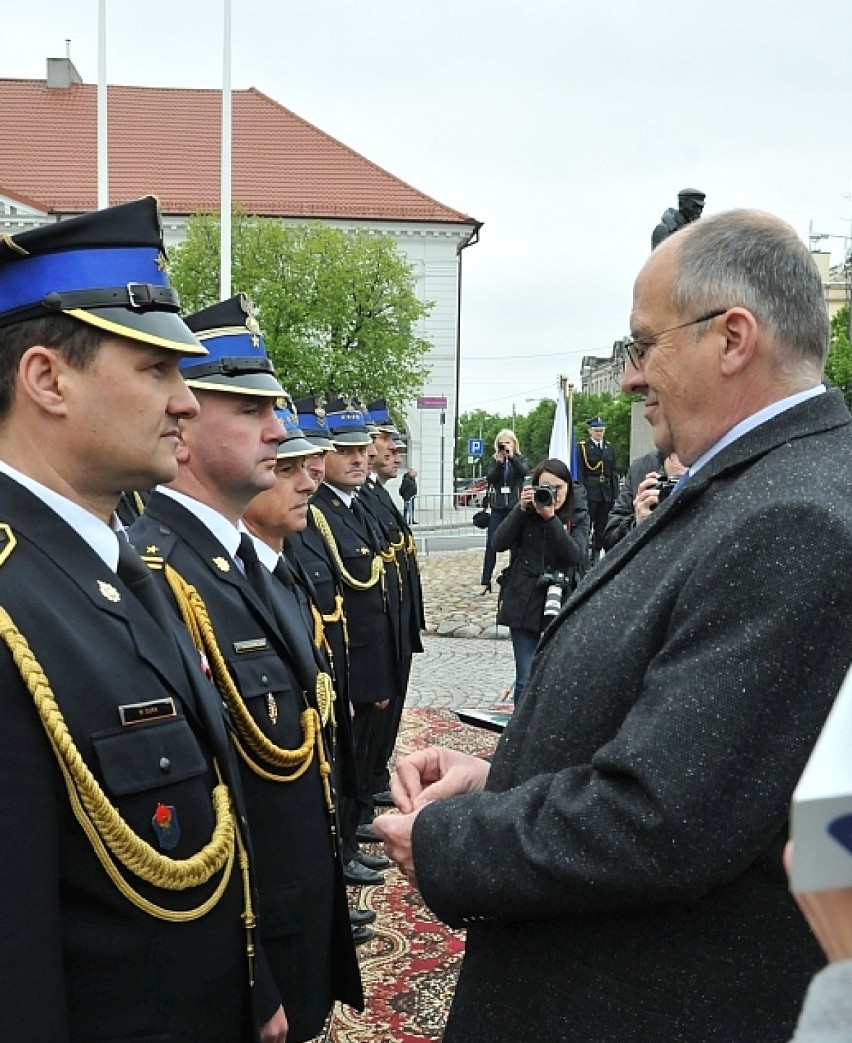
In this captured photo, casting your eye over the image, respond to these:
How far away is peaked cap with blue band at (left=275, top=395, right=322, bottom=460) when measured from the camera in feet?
15.0

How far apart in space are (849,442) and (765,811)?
62 centimetres

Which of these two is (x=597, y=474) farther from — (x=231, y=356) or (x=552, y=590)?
(x=231, y=356)

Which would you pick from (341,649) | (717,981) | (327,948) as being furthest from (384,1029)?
(717,981)

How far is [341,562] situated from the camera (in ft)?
21.7

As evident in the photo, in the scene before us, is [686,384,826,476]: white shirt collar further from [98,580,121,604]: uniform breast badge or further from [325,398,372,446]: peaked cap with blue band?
[325,398,372,446]: peaked cap with blue band

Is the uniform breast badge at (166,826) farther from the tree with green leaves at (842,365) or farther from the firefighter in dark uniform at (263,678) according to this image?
the tree with green leaves at (842,365)

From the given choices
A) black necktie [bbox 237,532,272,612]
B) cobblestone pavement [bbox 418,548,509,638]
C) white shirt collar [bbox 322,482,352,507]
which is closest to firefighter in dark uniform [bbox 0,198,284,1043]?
black necktie [bbox 237,532,272,612]

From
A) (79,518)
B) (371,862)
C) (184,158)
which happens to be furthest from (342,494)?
(184,158)

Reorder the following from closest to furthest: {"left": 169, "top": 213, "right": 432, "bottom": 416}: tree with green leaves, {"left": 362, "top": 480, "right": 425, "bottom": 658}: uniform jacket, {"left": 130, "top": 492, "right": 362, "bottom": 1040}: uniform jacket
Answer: {"left": 130, "top": 492, "right": 362, "bottom": 1040}: uniform jacket → {"left": 362, "top": 480, "right": 425, "bottom": 658}: uniform jacket → {"left": 169, "top": 213, "right": 432, "bottom": 416}: tree with green leaves

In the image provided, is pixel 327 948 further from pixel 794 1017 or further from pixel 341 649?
pixel 341 649

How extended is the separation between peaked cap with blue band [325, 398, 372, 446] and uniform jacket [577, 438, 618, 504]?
11.1 metres

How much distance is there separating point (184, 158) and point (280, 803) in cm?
4384

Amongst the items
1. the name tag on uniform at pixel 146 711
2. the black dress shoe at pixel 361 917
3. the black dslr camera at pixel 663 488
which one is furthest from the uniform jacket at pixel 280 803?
the black dslr camera at pixel 663 488

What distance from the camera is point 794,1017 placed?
1762 mm
